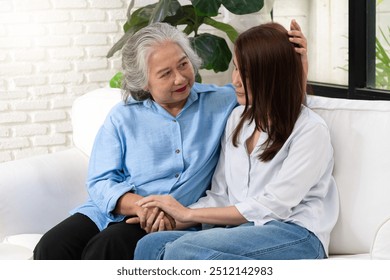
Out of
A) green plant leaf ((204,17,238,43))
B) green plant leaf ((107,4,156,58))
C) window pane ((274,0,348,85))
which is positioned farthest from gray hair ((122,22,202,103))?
window pane ((274,0,348,85))

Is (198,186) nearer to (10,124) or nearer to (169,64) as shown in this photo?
(169,64)

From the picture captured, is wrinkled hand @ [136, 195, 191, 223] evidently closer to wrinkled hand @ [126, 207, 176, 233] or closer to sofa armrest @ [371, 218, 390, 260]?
wrinkled hand @ [126, 207, 176, 233]

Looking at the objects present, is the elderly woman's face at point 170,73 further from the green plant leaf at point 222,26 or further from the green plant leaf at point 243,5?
the green plant leaf at point 222,26

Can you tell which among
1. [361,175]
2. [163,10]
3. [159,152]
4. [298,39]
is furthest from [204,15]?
[361,175]

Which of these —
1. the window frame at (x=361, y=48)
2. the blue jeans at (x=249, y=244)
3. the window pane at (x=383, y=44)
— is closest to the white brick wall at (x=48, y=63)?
the window frame at (x=361, y=48)

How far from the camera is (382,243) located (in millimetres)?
1760

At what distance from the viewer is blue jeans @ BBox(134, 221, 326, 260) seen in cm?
183

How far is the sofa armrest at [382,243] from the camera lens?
5.76 ft

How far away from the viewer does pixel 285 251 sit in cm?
187

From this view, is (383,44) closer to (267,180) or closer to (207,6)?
(207,6)

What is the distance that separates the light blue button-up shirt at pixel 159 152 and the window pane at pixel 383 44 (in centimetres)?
146

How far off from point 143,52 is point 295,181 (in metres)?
0.67

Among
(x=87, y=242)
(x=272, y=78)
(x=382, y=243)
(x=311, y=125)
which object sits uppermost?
(x=272, y=78)
